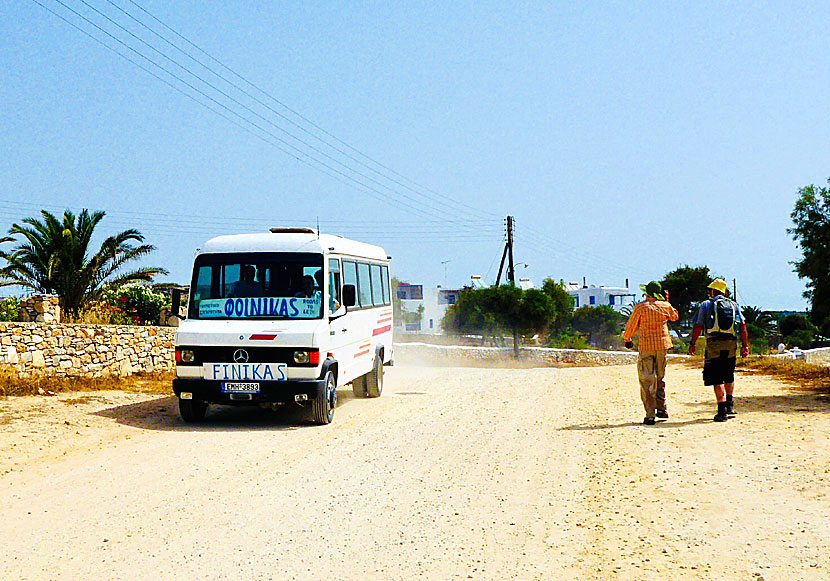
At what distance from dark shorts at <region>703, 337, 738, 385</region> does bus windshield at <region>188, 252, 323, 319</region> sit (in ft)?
18.4

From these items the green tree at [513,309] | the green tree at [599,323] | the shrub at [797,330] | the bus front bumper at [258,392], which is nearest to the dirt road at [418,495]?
the bus front bumper at [258,392]

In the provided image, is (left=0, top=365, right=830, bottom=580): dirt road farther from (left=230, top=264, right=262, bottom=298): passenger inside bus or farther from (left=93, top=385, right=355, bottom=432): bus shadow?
(left=230, top=264, right=262, bottom=298): passenger inside bus

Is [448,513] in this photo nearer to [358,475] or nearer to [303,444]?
[358,475]

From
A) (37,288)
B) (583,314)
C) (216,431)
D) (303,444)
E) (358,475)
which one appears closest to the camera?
(358,475)

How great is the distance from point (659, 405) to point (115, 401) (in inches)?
360

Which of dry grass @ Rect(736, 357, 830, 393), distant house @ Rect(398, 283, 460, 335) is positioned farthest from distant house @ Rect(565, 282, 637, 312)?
dry grass @ Rect(736, 357, 830, 393)

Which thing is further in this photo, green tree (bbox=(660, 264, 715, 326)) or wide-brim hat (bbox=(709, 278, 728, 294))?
green tree (bbox=(660, 264, 715, 326))

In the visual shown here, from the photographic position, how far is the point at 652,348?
1143 cm

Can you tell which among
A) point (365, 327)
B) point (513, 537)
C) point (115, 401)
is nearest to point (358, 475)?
point (513, 537)

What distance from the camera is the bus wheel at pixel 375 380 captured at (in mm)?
15812

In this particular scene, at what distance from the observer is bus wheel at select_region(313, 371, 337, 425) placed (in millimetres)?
11734

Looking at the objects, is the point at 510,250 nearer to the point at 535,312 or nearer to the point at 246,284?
the point at 535,312

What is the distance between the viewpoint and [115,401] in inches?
568

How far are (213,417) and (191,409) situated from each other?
90cm
